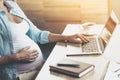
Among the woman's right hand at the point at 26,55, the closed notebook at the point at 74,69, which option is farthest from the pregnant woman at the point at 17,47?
the closed notebook at the point at 74,69

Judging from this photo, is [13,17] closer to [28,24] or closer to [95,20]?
[28,24]

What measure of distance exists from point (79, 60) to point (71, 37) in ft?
0.97

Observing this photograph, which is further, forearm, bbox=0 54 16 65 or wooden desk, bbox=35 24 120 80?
forearm, bbox=0 54 16 65

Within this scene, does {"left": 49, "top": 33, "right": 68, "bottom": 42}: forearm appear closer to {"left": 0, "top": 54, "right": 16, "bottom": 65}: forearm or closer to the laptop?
the laptop

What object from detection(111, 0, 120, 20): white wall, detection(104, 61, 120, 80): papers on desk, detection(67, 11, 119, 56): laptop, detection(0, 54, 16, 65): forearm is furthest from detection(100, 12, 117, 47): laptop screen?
detection(0, 54, 16, 65): forearm

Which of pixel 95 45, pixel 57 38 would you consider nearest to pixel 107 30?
pixel 95 45

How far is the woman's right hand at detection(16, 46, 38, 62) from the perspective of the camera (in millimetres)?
1729

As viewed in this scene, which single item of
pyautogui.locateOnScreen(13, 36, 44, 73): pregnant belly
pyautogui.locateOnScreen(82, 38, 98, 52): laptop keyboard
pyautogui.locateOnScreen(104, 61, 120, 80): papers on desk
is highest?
pyautogui.locateOnScreen(104, 61, 120, 80): papers on desk

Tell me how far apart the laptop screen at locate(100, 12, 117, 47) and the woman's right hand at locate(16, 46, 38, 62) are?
42 cm

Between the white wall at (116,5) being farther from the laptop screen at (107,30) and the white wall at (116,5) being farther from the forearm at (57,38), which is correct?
the forearm at (57,38)

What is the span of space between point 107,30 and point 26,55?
53 cm

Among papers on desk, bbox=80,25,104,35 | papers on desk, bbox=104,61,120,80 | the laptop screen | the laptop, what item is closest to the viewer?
papers on desk, bbox=104,61,120,80

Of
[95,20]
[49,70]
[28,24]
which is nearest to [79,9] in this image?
[95,20]

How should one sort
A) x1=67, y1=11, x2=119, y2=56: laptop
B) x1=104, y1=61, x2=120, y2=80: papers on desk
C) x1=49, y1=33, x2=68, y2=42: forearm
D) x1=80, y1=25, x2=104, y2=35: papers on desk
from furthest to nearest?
x1=80, y1=25, x2=104, y2=35: papers on desk < x1=49, y1=33, x2=68, y2=42: forearm < x1=67, y1=11, x2=119, y2=56: laptop < x1=104, y1=61, x2=120, y2=80: papers on desk
